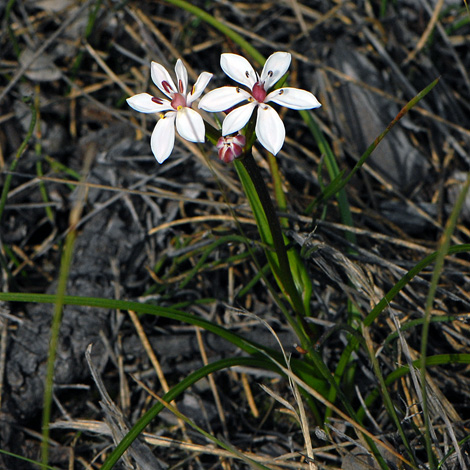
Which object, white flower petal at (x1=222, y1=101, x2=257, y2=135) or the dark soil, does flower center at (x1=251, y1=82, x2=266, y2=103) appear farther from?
the dark soil

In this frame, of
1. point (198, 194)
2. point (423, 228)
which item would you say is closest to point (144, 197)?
point (198, 194)

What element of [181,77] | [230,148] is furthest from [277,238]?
[181,77]

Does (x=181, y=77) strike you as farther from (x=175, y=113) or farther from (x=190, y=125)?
(x=190, y=125)

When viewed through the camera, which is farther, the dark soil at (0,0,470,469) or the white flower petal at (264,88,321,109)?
the dark soil at (0,0,470,469)

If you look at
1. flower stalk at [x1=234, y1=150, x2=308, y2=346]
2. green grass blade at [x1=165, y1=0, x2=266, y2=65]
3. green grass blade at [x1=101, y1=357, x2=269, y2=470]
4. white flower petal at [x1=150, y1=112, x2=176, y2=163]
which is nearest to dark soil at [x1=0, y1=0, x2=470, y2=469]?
flower stalk at [x1=234, y1=150, x2=308, y2=346]

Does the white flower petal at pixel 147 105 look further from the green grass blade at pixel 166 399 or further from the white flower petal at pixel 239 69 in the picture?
the green grass blade at pixel 166 399

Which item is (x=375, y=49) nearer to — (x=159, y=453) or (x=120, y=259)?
(x=120, y=259)

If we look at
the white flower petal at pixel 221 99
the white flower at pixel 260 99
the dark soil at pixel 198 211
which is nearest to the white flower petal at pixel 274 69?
the white flower at pixel 260 99
